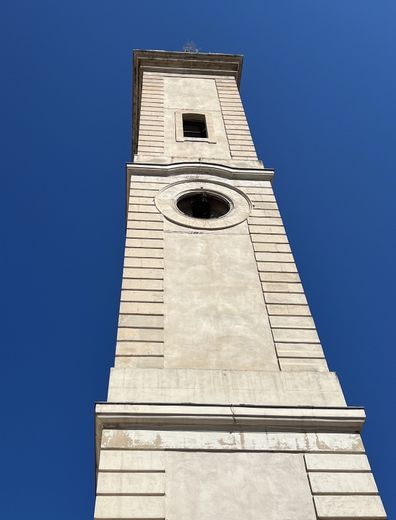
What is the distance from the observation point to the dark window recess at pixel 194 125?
22203 mm

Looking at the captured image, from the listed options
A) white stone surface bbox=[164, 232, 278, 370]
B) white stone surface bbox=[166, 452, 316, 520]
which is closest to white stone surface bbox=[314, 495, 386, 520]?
white stone surface bbox=[166, 452, 316, 520]

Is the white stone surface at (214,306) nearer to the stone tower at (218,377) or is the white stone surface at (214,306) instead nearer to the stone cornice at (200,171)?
the stone tower at (218,377)

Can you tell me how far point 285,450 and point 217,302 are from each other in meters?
3.85

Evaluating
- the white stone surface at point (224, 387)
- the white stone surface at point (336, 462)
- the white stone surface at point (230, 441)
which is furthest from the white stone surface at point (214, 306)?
the white stone surface at point (336, 462)

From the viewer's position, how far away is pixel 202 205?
1788 cm

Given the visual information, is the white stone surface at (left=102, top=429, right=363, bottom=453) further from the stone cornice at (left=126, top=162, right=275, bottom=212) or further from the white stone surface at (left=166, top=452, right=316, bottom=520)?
the stone cornice at (left=126, top=162, right=275, bottom=212)

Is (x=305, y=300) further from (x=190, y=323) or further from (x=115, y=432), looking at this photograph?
(x=115, y=432)

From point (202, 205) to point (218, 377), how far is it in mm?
7091

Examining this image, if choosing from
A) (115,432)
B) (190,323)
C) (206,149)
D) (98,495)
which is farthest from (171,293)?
(206,149)

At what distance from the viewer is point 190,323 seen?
43.0 feet

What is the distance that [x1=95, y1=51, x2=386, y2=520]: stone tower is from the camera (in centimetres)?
999

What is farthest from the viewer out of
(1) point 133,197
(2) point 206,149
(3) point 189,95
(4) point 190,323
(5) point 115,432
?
(3) point 189,95

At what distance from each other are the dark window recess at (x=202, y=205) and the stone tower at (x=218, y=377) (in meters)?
0.04

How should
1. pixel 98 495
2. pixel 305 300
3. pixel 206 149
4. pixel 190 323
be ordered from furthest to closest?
pixel 206 149 < pixel 305 300 < pixel 190 323 < pixel 98 495
